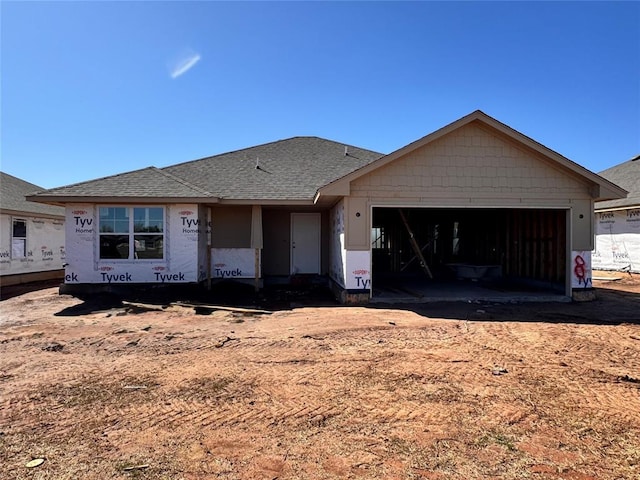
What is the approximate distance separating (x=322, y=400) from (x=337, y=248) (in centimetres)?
783

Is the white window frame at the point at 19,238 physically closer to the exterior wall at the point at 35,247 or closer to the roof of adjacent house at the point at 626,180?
the exterior wall at the point at 35,247

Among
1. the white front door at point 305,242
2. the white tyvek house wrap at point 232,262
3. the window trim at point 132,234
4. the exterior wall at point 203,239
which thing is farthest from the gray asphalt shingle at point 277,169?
the white tyvek house wrap at point 232,262

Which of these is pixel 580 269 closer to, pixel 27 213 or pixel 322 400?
pixel 322 400

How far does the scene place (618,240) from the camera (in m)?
17.5

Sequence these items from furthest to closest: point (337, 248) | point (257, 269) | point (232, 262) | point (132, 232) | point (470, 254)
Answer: point (470, 254) → point (232, 262) → point (257, 269) → point (337, 248) → point (132, 232)

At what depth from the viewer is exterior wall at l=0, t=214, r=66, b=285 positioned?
14117 mm

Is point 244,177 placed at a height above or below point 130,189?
above

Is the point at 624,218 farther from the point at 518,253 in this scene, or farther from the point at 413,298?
the point at 413,298

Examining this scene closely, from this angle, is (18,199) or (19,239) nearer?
(19,239)

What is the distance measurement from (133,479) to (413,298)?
841 cm

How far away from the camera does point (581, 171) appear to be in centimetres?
1000

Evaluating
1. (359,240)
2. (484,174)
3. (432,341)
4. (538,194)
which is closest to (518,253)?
(538,194)

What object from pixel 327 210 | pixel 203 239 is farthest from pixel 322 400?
pixel 327 210

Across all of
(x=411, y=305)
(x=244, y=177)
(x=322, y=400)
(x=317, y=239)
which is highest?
(x=244, y=177)
